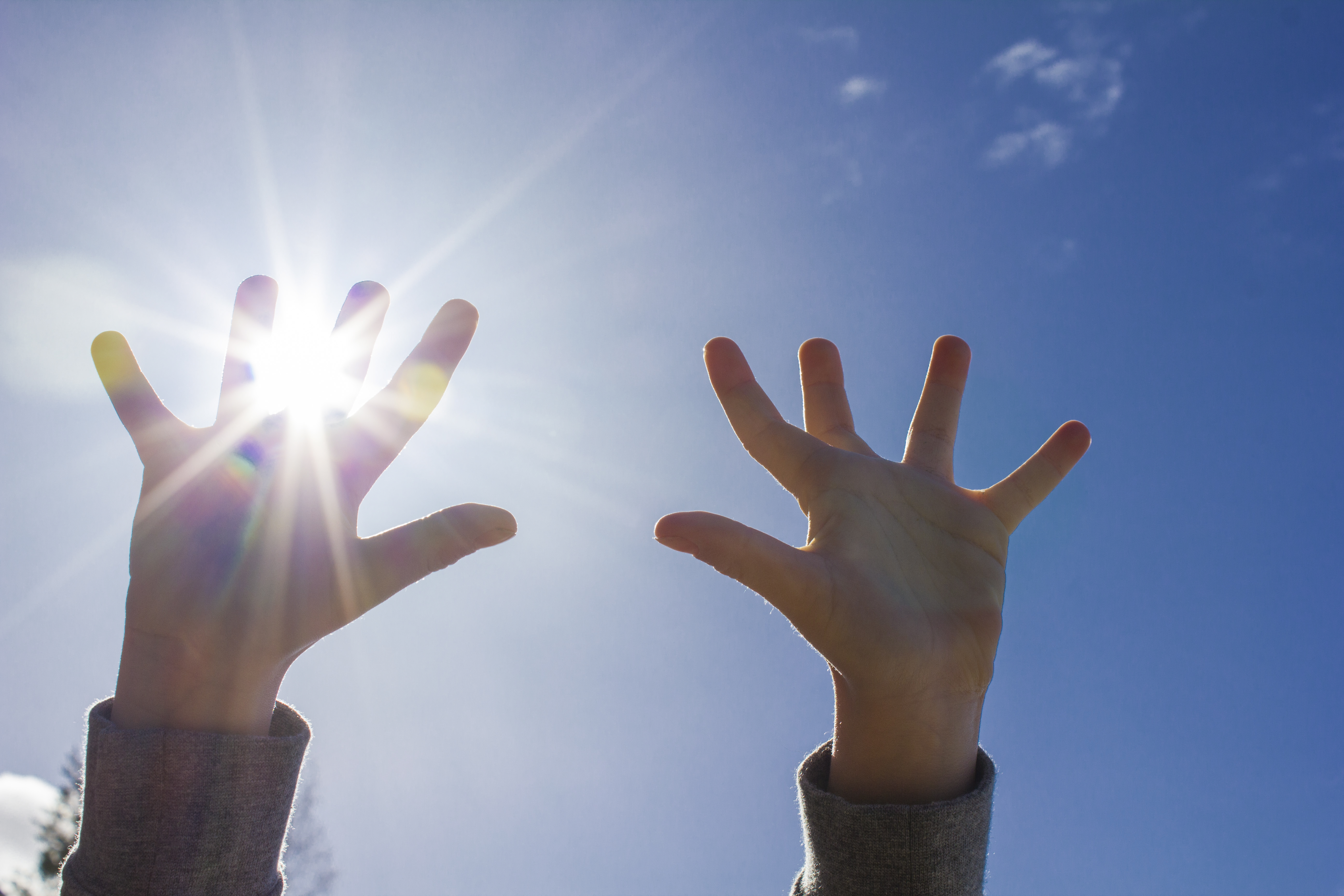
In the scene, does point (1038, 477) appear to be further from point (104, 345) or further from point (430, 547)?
→ point (104, 345)

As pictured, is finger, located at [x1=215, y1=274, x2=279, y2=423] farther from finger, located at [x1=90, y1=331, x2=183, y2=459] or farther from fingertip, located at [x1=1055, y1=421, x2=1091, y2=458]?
fingertip, located at [x1=1055, y1=421, x2=1091, y2=458]

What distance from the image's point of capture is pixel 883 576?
6.95ft

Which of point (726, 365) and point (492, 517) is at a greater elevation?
point (726, 365)

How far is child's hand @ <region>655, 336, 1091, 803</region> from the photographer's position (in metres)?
1.94

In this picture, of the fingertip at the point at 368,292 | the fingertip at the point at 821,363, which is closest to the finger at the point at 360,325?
the fingertip at the point at 368,292

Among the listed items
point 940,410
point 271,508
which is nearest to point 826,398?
point 940,410

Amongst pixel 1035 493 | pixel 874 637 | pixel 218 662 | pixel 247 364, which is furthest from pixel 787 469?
pixel 247 364

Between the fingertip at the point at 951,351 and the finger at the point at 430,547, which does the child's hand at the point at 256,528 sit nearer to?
the finger at the point at 430,547

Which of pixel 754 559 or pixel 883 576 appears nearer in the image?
pixel 754 559

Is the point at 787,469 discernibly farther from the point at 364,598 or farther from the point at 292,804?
the point at 292,804

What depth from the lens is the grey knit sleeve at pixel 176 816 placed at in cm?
183

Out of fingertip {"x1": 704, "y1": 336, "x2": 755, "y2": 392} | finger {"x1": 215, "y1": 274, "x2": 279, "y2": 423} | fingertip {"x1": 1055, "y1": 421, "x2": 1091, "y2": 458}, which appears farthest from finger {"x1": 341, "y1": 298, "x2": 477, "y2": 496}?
fingertip {"x1": 1055, "y1": 421, "x2": 1091, "y2": 458}

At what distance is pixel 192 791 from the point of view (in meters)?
1.91

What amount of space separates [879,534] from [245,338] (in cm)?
235
